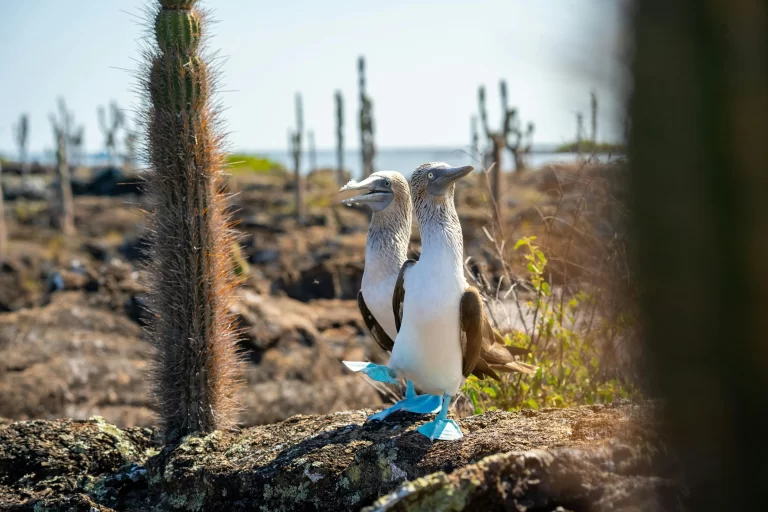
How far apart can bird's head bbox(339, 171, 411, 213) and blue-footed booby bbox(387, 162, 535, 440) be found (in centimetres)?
46

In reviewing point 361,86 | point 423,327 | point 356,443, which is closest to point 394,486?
point 356,443

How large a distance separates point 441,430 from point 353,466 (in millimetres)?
385

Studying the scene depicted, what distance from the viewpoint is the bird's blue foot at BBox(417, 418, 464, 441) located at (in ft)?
10.1

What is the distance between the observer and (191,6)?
384 cm

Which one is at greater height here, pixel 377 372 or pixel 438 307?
pixel 438 307

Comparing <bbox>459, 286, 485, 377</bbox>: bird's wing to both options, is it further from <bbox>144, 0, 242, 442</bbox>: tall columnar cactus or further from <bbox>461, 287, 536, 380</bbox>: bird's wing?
<bbox>144, 0, 242, 442</bbox>: tall columnar cactus

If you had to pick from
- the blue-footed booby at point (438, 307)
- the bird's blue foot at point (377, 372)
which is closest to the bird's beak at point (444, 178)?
the blue-footed booby at point (438, 307)

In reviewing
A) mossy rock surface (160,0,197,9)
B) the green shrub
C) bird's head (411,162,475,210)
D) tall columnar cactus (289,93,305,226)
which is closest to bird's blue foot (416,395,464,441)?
bird's head (411,162,475,210)

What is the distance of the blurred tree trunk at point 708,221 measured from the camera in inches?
56.2

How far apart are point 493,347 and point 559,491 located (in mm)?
1501

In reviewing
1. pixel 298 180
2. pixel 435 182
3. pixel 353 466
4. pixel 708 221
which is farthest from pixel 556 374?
pixel 298 180

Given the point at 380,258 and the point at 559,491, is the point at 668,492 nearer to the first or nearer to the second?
the point at 559,491

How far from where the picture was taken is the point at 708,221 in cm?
146

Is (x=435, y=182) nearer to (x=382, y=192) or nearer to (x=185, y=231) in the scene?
(x=382, y=192)
